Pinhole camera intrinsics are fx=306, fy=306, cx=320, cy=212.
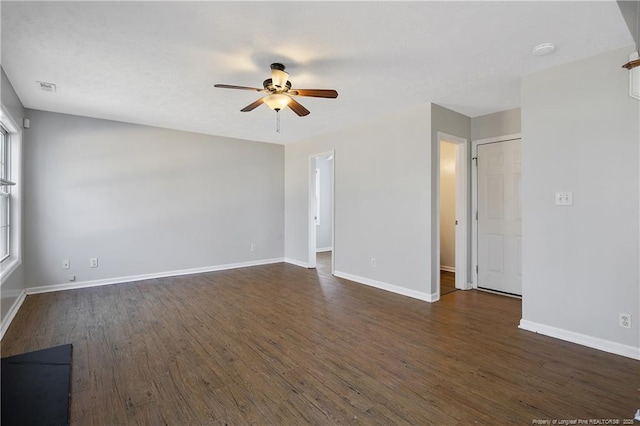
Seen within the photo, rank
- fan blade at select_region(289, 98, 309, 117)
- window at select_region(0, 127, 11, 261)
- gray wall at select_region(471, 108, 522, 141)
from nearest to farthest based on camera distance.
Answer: fan blade at select_region(289, 98, 309, 117), window at select_region(0, 127, 11, 261), gray wall at select_region(471, 108, 522, 141)

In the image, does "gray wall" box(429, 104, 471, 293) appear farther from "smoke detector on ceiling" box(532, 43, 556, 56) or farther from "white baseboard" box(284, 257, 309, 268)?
"white baseboard" box(284, 257, 309, 268)

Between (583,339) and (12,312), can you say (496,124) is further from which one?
(12,312)

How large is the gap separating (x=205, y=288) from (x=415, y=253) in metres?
3.05

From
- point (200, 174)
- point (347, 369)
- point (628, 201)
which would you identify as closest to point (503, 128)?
point (628, 201)

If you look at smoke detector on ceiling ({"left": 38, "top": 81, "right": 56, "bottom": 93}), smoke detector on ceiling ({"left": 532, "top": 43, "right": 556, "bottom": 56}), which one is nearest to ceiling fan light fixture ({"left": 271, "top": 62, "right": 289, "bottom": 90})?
smoke detector on ceiling ({"left": 532, "top": 43, "right": 556, "bottom": 56})

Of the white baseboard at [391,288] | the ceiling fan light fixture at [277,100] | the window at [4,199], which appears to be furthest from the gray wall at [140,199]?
the ceiling fan light fixture at [277,100]

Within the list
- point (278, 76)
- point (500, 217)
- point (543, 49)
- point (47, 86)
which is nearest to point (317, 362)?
point (278, 76)

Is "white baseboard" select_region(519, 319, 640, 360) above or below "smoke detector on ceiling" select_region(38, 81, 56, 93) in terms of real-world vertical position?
below

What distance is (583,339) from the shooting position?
2.68m

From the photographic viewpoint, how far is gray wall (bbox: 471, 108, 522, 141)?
13.3 ft

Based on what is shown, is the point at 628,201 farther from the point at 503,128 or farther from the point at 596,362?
the point at 503,128

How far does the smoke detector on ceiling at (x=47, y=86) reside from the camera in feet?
10.7

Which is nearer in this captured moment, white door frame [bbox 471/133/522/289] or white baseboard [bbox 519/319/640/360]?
white baseboard [bbox 519/319/640/360]

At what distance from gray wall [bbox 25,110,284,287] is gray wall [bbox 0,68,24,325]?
327mm
